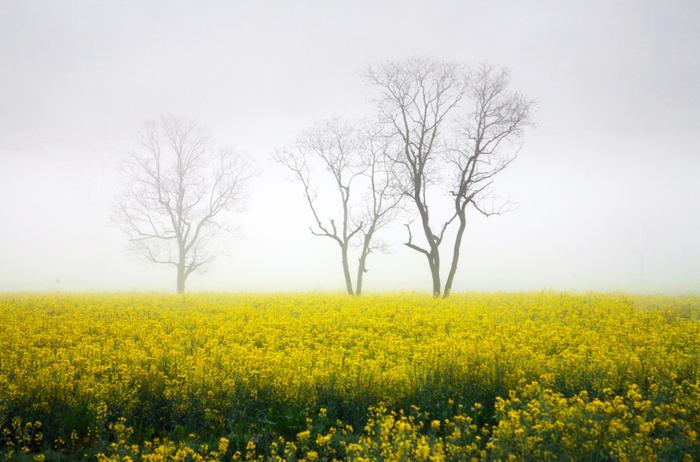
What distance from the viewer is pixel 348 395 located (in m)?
→ 6.73

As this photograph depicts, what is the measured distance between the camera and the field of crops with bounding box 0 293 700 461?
4.73 meters

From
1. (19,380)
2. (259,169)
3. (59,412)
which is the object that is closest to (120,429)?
(59,412)

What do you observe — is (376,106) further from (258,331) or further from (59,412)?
(59,412)

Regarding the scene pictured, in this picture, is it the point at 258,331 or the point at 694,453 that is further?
the point at 258,331

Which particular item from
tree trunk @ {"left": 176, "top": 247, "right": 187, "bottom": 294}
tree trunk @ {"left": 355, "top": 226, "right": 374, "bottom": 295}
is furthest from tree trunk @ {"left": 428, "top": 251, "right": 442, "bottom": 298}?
tree trunk @ {"left": 176, "top": 247, "right": 187, "bottom": 294}

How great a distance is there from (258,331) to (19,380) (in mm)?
5625

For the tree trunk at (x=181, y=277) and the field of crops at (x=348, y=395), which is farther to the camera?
the tree trunk at (x=181, y=277)

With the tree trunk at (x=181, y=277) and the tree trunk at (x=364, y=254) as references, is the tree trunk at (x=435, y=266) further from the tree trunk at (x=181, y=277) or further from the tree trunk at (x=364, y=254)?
the tree trunk at (x=181, y=277)

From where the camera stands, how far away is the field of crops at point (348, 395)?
4.73 meters

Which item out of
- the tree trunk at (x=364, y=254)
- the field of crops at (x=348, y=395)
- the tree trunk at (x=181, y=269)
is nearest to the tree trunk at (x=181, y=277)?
the tree trunk at (x=181, y=269)

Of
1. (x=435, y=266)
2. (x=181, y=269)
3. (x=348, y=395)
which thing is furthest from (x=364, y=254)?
(x=348, y=395)

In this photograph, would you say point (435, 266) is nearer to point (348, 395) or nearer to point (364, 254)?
point (364, 254)

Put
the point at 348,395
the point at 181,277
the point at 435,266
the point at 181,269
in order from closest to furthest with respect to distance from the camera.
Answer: the point at 348,395 < the point at 435,266 < the point at 181,269 < the point at 181,277

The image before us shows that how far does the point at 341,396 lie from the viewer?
684cm
